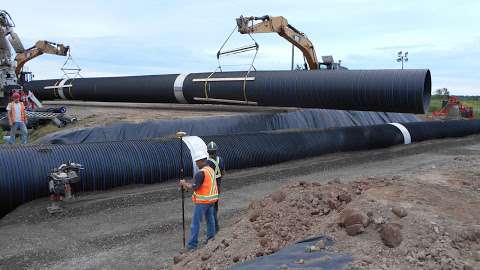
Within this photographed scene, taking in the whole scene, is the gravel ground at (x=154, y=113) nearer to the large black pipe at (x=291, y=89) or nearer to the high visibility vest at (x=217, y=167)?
the large black pipe at (x=291, y=89)

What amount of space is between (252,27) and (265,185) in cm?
913

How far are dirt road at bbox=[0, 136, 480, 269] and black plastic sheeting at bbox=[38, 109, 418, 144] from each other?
318 centimetres

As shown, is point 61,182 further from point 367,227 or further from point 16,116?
point 367,227

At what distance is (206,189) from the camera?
252 inches

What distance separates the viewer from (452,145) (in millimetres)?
19891

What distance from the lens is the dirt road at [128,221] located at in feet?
21.6

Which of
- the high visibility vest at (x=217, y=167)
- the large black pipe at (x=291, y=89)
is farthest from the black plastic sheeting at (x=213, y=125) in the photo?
the high visibility vest at (x=217, y=167)

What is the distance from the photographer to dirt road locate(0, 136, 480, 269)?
6.58 metres

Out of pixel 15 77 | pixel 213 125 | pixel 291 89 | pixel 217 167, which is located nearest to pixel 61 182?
pixel 217 167

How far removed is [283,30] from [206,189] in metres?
13.7

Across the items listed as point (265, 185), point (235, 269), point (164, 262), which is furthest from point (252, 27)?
point (235, 269)

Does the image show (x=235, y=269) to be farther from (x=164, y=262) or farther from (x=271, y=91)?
(x=271, y=91)

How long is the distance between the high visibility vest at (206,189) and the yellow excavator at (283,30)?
1304cm

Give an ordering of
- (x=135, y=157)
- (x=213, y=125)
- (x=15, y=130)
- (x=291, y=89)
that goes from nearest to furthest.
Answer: (x=135, y=157)
(x=15, y=130)
(x=291, y=89)
(x=213, y=125)
